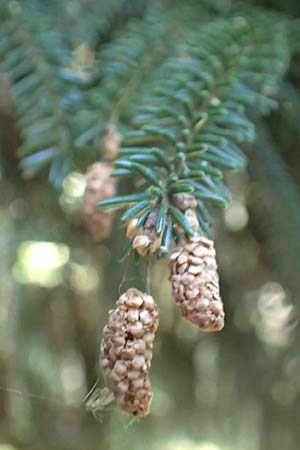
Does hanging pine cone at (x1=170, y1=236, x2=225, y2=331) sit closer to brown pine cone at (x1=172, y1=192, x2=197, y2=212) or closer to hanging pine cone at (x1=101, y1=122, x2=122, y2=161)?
brown pine cone at (x1=172, y1=192, x2=197, y2=212)

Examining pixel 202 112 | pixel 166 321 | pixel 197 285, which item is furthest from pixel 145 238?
pixel 166 321

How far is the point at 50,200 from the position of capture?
0.65m

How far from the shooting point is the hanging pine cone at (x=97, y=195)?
43 cm

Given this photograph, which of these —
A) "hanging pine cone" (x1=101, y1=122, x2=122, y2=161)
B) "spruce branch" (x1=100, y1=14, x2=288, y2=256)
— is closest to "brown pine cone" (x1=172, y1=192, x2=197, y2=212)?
"spruce branch" (x1=100, y1=14, x2=288, y2=256)

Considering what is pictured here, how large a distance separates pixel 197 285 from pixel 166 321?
0.43 meters

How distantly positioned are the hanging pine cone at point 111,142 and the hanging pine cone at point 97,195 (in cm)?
2

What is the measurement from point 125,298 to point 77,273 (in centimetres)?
37

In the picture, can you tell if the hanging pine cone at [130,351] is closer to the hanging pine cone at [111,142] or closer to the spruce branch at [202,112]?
the spruce branch at [202,112]

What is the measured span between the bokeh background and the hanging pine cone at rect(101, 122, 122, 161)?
11cm

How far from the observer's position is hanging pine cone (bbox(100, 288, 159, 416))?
313 millimetres

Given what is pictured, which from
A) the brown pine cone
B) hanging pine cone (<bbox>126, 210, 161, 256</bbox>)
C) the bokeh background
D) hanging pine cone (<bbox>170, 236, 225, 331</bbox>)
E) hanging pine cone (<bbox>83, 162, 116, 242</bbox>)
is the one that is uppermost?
hanging pine cone (<bbox>126, 210, 161, 256</bbox>)

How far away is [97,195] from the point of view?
1.43 feet

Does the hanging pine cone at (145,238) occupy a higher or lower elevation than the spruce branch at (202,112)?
higher

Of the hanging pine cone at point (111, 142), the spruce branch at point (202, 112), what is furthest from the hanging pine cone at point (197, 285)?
the hanging pine cone at point (111, 142)
